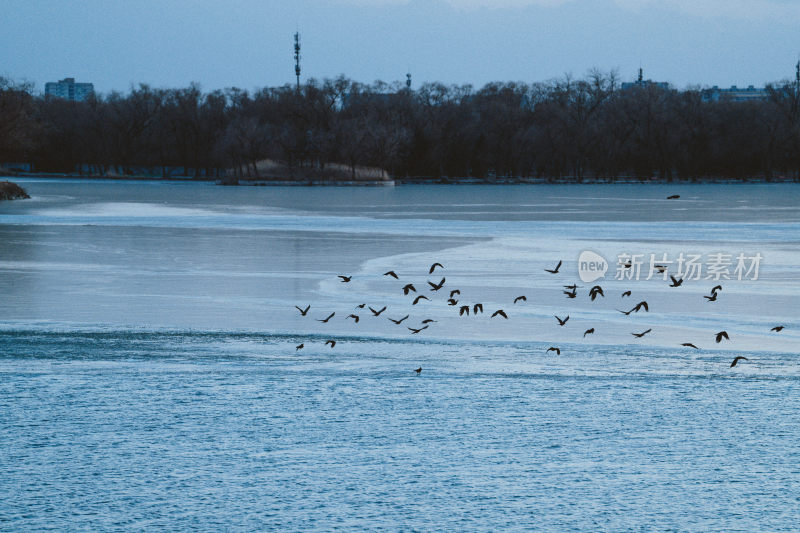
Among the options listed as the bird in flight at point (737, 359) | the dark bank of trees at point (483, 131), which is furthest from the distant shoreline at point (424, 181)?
the bird in flight at point (737, 359)

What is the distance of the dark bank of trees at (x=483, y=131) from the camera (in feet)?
365

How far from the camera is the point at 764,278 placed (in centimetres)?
1636

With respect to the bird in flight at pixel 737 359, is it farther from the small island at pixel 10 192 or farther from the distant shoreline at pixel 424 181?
the distant shoreline at pixel 424 181

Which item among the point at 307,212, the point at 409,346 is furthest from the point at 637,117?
the point at 409,346

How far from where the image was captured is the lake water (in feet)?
18.2

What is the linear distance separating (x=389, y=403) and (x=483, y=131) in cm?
10637

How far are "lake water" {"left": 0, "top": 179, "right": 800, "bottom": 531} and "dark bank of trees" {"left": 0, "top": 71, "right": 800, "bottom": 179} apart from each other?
91.1m

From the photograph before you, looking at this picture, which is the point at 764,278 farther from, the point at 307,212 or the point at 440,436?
the point at 307,212

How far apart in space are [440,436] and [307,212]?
32.9m

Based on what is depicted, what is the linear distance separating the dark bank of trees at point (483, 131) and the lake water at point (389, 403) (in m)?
91.1

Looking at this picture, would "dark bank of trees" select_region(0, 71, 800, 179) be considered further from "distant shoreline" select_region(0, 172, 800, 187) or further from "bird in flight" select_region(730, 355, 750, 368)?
"bird in flight" select_region(730, 355, 750, 368)

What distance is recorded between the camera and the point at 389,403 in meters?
7.87

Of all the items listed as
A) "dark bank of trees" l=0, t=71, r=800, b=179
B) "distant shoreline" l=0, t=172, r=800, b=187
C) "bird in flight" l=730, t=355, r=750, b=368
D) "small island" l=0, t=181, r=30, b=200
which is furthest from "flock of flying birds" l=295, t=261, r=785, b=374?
"dark bank of trees" l=0, t=71, r=800, b=179

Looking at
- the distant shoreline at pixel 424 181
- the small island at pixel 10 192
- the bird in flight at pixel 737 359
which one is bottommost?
the distant shoreline at pixel 424 181
